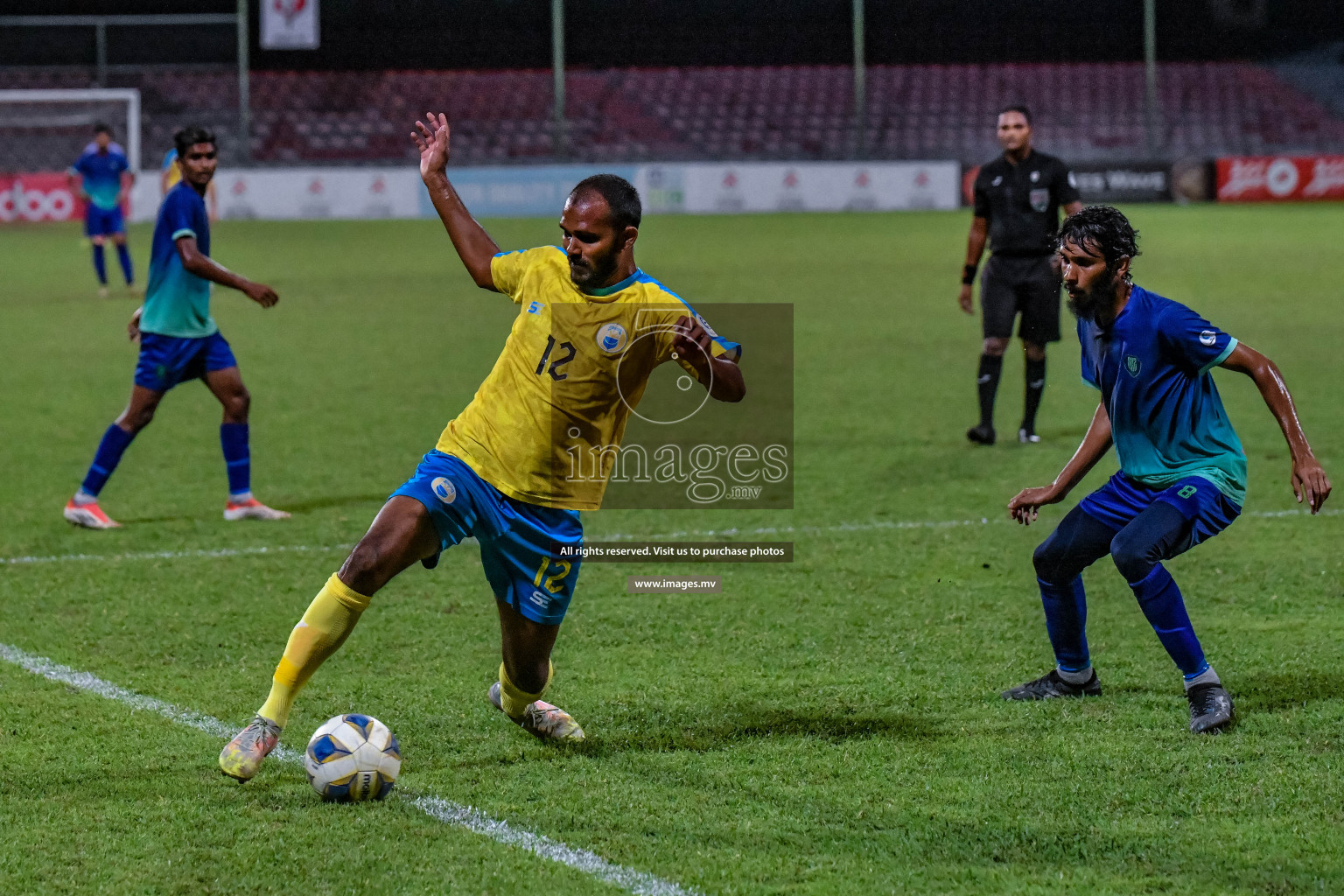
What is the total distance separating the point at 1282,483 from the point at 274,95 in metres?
34.4

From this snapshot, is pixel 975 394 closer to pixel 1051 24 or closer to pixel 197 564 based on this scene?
pixel 197 564

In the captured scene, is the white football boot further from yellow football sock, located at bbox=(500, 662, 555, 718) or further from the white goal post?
the white goal post

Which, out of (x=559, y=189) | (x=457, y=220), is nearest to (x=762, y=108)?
(x=559, y=189)

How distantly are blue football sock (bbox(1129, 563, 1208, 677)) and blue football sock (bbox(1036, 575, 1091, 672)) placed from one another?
0.30 m

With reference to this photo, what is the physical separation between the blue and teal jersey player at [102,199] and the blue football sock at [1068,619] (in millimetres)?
16408

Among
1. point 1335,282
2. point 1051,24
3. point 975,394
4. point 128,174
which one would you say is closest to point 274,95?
point 128,174

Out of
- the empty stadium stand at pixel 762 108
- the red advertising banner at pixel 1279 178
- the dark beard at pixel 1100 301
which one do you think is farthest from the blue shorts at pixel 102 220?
the red advertising banner at pixel 1279 178

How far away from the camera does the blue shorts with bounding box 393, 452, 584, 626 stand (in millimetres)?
4336

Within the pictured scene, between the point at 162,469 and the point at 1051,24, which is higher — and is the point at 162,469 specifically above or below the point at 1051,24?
below

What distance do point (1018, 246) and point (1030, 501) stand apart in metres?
5.25

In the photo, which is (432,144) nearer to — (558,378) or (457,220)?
(457,220)

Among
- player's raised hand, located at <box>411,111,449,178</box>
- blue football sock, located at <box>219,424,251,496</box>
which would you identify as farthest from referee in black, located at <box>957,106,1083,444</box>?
player's raised hand, located at <box>411,111,449,178</box>

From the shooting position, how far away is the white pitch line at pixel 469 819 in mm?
3607

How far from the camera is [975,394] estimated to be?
1195 cm
